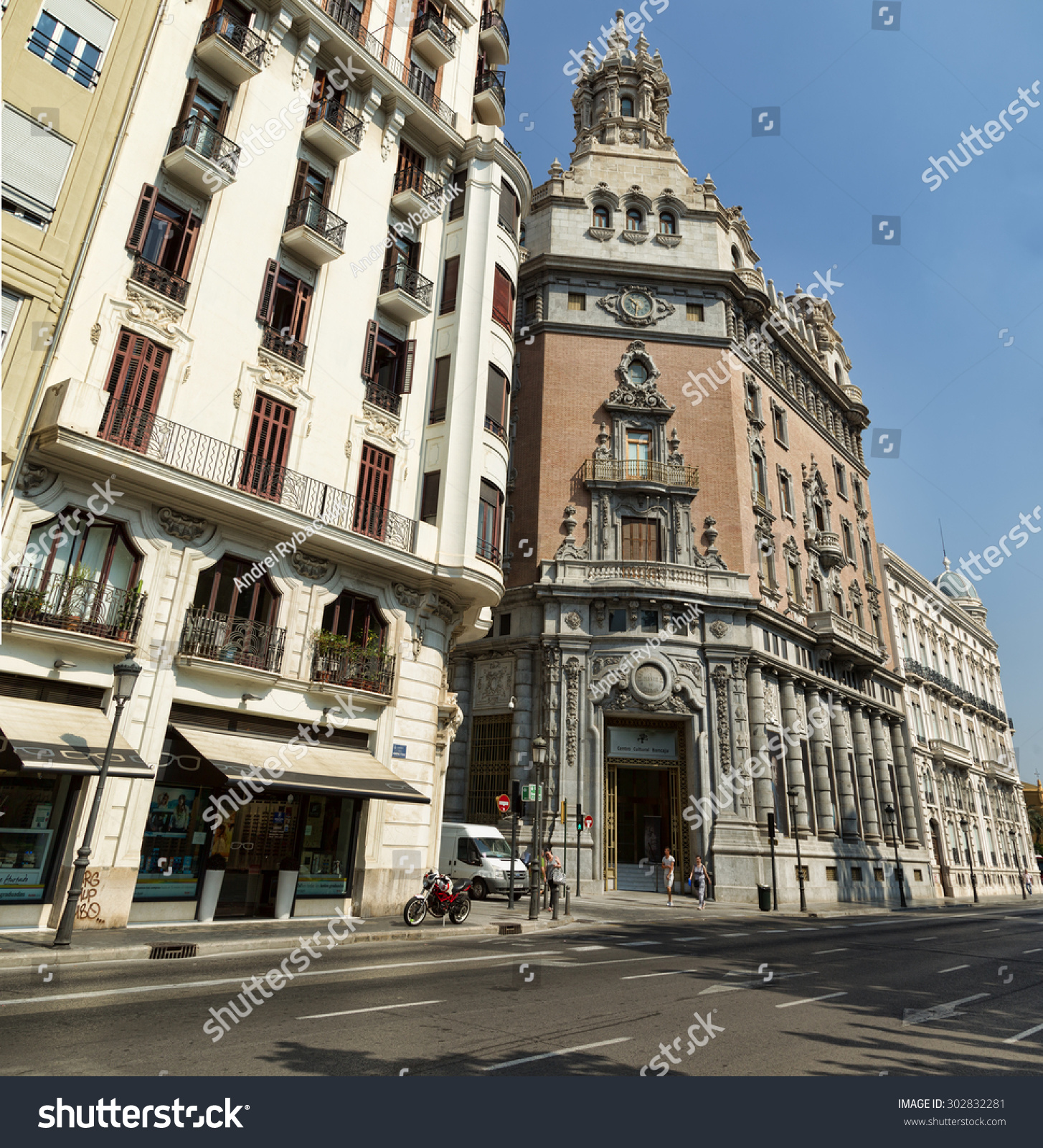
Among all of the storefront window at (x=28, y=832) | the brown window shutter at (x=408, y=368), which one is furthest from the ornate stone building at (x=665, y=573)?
the storefront window at (x=28, y=832)

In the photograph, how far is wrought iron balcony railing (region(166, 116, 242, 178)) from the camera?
17.3 metres

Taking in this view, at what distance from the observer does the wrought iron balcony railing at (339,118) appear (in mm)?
20406

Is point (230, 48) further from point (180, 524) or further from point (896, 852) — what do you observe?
point (896, 852)

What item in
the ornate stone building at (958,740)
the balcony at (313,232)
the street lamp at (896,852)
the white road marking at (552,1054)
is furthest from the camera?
the ornate stone building at (958,740)

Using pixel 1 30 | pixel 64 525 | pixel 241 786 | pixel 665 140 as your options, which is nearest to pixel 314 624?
pixel 241 786

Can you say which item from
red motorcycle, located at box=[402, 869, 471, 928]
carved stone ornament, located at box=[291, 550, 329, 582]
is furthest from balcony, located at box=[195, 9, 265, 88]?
red motorcycle, located at box=[402, 869, 471, 928]

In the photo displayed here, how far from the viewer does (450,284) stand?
919 inches

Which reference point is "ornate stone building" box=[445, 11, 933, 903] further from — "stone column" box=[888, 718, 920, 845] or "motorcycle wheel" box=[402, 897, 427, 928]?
"motorcycle wheel" box=[402, 897, 427, 928]

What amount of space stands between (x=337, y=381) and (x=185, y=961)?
13.7 metres

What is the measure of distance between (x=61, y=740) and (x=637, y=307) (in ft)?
108

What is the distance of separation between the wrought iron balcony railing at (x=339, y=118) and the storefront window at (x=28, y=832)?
1734cm

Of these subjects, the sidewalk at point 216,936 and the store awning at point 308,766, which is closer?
the sidewalk at point 216,936

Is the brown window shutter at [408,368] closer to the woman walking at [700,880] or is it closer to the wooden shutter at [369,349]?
the wooden shutter at [369,349]

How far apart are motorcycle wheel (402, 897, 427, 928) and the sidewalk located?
0.20 metres
